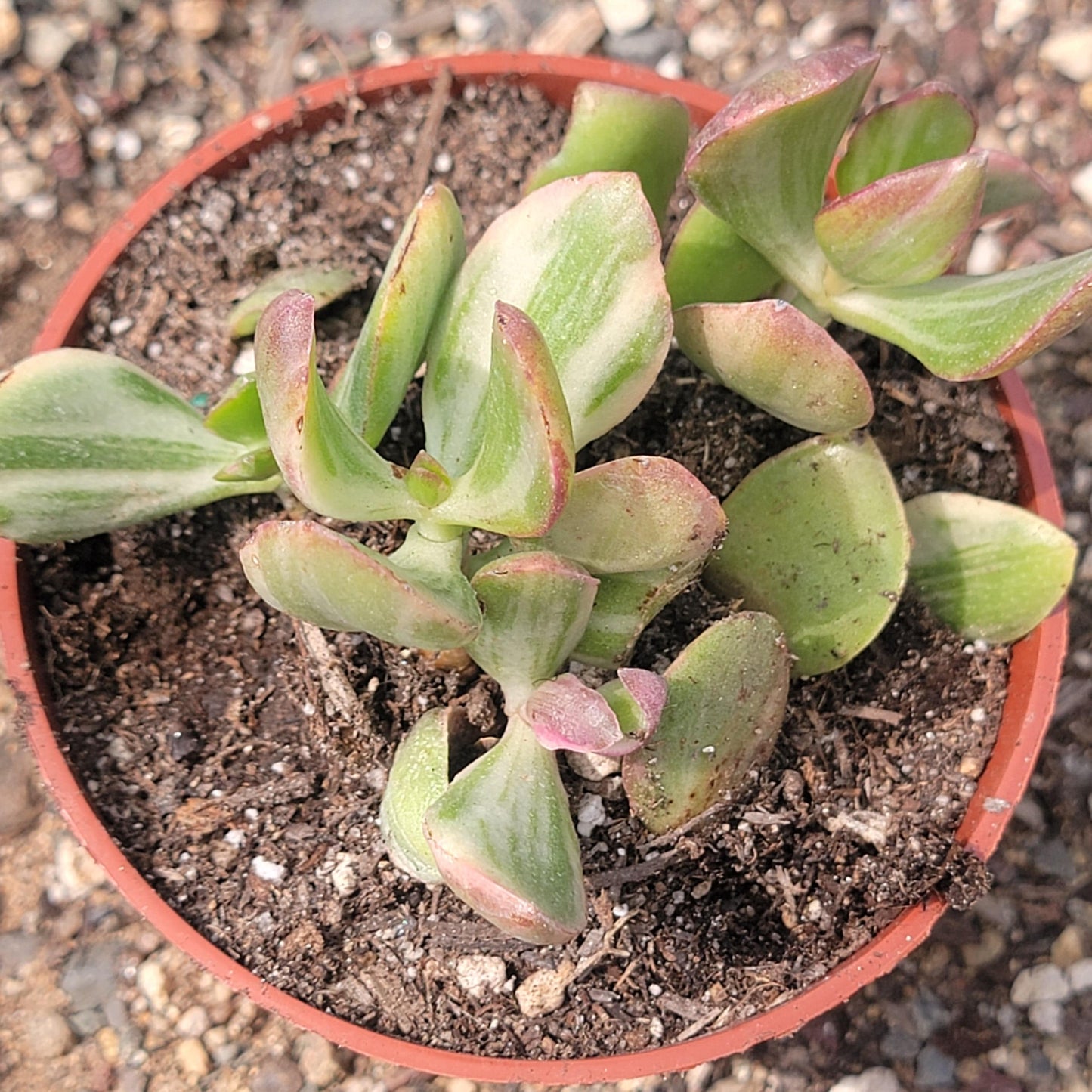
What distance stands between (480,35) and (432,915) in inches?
53.1

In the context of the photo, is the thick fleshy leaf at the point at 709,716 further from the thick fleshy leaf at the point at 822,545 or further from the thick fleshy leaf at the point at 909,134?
the thick fleshy leaf at the point at 909,134

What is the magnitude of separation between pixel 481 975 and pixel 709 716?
33cm

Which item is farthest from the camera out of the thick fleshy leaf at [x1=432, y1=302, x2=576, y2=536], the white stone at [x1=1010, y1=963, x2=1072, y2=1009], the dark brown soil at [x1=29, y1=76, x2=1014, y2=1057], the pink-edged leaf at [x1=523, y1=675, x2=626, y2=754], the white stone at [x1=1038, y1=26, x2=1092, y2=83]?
the white stone at [x1=1038, y1=26, x2=1092, y2=83]

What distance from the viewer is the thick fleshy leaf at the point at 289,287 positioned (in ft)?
3.69

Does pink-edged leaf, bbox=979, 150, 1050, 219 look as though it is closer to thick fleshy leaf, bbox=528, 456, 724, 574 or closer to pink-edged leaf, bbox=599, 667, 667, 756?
thick fleshy leaf, bbox=528, 456, 724, 574

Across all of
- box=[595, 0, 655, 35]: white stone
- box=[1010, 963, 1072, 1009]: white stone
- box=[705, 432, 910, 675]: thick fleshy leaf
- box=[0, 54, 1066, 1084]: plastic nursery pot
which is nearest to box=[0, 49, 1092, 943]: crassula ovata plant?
box=[705, 432, 910, 675]: thick fleshy leaf

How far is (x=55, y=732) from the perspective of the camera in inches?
42.8

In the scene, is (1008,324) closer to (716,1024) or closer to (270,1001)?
(716,1024)

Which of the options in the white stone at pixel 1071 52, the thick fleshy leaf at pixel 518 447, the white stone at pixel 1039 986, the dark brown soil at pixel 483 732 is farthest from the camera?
the white stone at pixel 1071 52

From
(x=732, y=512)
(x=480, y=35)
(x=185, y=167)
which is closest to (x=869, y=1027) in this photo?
(x=732, y=512)

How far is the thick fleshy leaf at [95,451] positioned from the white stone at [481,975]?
0.47m

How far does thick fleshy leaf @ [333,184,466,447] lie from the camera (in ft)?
2.96

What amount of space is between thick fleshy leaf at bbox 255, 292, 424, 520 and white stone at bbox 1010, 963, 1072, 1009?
1.07 m

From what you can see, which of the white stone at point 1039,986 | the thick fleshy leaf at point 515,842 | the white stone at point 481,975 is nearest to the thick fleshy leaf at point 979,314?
the thick fleshy leaf at point 515,842
